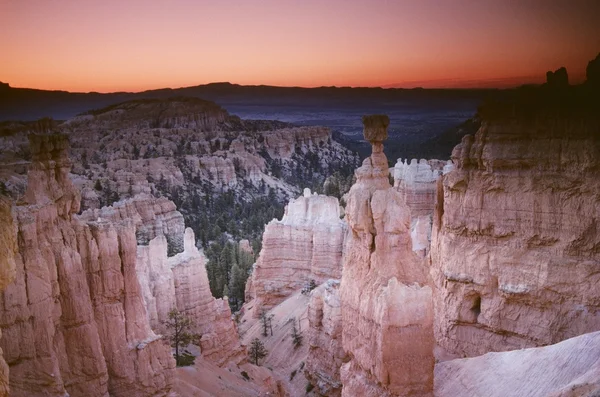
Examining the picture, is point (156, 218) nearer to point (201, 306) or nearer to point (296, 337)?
point (201, 306)

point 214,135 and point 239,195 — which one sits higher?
point 214,135

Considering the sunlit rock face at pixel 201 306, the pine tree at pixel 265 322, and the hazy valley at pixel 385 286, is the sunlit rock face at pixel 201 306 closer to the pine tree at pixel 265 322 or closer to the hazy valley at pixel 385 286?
the hazy valley at pixel 385 286

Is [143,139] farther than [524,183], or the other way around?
[143,139]

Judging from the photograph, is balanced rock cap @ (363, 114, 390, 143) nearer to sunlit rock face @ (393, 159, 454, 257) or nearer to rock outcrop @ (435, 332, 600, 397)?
rock outcrop @ (435, 332, 600, 397)

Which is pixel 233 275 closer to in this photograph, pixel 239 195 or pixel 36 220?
pixel 36 220

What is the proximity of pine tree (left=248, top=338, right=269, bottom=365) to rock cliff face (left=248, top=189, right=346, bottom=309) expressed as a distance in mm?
5685

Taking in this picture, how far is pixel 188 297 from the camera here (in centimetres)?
2294

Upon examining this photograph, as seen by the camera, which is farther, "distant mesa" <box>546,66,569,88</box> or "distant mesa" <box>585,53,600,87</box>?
"distant mesa" <box>546,66,569,88</box>

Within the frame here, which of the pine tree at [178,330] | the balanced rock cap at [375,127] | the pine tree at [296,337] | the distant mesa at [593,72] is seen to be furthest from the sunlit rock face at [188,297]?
the distant mesa at [593,72]

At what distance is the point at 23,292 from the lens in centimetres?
1146

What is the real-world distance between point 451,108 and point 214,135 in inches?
3003

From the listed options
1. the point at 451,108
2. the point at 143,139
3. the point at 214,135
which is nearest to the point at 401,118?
the point at 451,108

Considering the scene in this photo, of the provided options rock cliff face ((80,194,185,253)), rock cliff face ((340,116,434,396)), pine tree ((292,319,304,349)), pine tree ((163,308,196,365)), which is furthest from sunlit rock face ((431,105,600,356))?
rock cliff face ((80,194,185,253))

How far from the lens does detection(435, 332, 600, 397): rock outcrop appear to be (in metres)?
10.1
